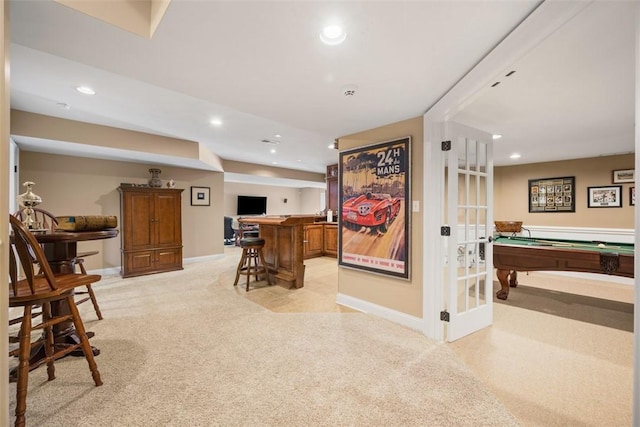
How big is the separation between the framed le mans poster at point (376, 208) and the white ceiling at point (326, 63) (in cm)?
34

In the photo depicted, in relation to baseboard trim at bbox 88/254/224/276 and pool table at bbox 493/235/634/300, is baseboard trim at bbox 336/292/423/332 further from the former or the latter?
baseboard trim at bbox 88/254/224/276

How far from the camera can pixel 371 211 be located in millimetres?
2938

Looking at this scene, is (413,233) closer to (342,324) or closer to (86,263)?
(342,324)

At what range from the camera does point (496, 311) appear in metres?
3.09

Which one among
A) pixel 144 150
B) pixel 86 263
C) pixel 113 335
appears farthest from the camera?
pixel 86 263

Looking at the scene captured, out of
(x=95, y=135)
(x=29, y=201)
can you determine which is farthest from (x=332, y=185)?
(x=29, y=201)

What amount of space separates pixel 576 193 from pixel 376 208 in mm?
4690

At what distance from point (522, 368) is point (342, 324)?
148 centimetres

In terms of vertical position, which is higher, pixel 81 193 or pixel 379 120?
pixel 379 120

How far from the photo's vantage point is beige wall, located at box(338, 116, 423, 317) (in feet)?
8.41

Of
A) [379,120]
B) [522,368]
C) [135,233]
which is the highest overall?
[379,120]

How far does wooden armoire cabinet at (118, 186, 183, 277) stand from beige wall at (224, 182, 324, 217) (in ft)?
15.9

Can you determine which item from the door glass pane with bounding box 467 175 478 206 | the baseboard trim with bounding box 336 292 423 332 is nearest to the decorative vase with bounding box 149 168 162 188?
the baseboard trim with bounding box 336 292 423 332

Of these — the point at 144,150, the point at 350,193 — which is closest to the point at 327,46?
the point at 350,193
